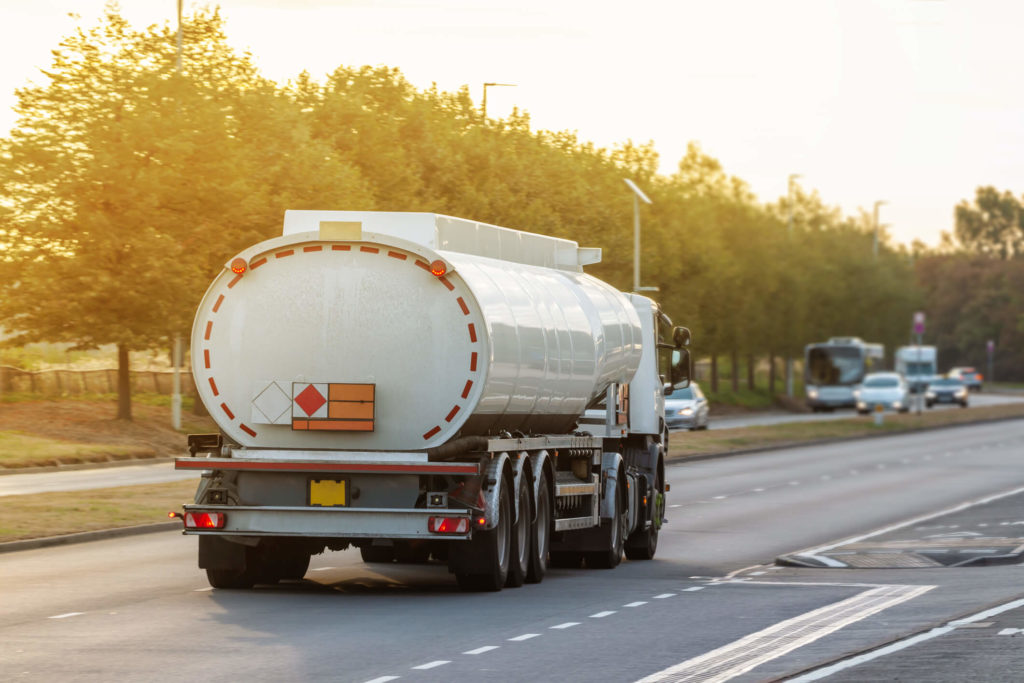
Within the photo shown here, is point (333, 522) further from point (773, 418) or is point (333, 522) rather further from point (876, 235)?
point (876, 235)

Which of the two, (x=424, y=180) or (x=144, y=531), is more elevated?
(x=424, y=180)

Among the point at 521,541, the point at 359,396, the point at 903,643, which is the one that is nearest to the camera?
the point at 903,643

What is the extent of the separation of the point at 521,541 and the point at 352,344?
8.28 ft

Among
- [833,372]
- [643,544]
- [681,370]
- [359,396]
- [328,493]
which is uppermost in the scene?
[833,372]

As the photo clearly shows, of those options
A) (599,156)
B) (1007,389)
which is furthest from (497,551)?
(1007,389)

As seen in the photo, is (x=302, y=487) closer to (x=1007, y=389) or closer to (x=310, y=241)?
(x=310, y=241)

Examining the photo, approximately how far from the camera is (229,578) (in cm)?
1590

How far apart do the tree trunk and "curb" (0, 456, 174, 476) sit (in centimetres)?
394

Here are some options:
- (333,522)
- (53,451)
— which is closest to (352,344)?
(333,522)

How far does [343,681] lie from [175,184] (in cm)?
3273

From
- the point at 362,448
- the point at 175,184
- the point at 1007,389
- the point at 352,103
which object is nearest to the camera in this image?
the point at 362,448

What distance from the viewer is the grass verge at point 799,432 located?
151ft

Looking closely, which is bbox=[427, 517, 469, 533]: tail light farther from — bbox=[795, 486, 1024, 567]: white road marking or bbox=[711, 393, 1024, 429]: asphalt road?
bbox=[711, 393, 1024, 429]: asphalt road

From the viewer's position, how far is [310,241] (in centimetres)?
1531
